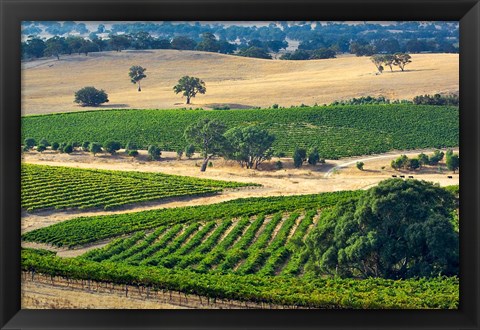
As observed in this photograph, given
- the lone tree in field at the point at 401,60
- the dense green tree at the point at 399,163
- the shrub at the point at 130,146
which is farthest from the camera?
the lone tree in field at the point at 401,60

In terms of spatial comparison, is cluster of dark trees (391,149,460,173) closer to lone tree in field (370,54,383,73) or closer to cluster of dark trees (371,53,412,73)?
cluster of dark trees (371,53,412,73)

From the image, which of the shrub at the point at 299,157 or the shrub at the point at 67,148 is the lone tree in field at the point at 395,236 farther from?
the shrub at the point at 67,148

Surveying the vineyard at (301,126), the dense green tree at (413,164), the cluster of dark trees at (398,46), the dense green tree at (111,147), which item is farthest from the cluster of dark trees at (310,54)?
the dense green tree at (111,147)

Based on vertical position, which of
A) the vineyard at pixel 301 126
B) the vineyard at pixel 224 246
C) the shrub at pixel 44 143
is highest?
the vineyard at pixel 301 126

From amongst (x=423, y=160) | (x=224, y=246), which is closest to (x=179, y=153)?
(x=423, y=160)
